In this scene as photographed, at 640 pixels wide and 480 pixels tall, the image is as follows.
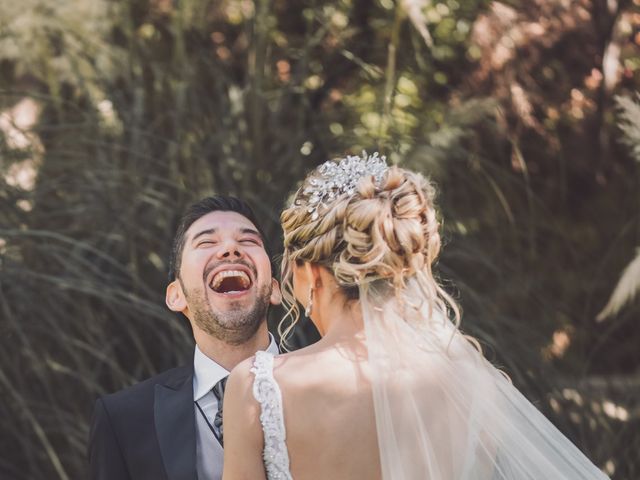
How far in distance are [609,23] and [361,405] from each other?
3.94 meters

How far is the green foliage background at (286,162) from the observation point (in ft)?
13.8

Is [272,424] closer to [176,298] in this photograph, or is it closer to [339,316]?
[339,316]

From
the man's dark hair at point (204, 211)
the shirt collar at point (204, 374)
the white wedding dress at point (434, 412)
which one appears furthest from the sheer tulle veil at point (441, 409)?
the man's dark hair at point (204, 211)

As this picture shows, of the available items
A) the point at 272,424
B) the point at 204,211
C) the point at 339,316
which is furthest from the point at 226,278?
the point at 272,424

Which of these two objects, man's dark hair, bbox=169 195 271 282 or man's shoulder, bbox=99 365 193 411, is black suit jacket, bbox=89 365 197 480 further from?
man's dark hair, bbox=169 195 271 282

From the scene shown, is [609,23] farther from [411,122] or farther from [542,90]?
[411,122]

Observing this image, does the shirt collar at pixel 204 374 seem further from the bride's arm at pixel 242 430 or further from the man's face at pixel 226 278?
the bride's arm at pixel 242 430

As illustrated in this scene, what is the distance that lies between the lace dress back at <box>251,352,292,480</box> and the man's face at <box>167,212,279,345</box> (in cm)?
60

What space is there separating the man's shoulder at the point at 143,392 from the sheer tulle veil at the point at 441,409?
2.64ft

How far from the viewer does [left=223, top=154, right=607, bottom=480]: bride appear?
2324 mm

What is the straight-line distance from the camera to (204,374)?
2.97 meters

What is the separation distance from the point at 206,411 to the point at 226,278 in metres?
0.40

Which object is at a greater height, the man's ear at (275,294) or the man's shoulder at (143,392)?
the man's ear at (275,294)

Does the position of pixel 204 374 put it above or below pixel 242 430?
below
